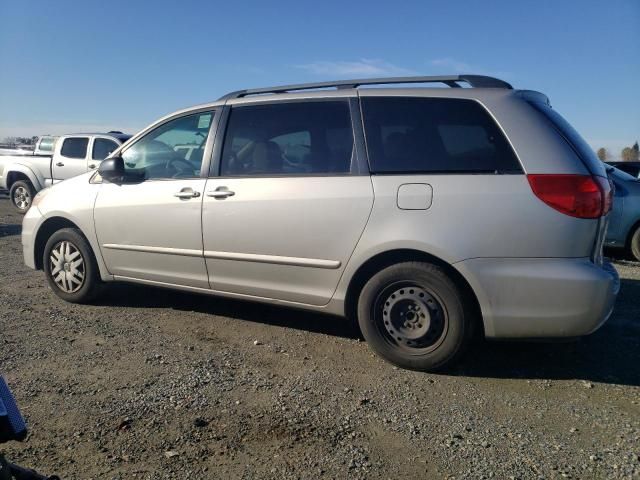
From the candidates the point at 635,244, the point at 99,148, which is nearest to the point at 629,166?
the point at 635,244

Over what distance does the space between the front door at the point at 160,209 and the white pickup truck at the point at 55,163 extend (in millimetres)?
7373

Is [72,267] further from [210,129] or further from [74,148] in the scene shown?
[74,148]

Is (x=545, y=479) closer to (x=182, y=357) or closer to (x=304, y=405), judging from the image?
(x=304, y=405)

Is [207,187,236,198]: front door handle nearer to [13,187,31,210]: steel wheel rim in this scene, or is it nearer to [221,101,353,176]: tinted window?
[221,101,353,176]: tinted window

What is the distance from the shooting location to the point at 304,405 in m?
3.19

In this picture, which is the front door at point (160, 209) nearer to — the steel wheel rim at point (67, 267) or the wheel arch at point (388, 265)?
the steel wheel rim at point (67, 267)

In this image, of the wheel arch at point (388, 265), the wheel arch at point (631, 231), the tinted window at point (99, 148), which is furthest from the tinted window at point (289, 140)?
the tinted window at point (99, 148)

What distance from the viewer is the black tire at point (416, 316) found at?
11.6ft

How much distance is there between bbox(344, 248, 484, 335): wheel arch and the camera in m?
3.55

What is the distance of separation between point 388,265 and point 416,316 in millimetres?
393

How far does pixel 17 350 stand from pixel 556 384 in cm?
375

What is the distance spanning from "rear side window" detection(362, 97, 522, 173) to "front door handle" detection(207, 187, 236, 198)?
3.74 feet

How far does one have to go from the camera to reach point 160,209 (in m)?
4.49

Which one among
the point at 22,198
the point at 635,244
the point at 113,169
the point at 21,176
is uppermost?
the point at 113,169
